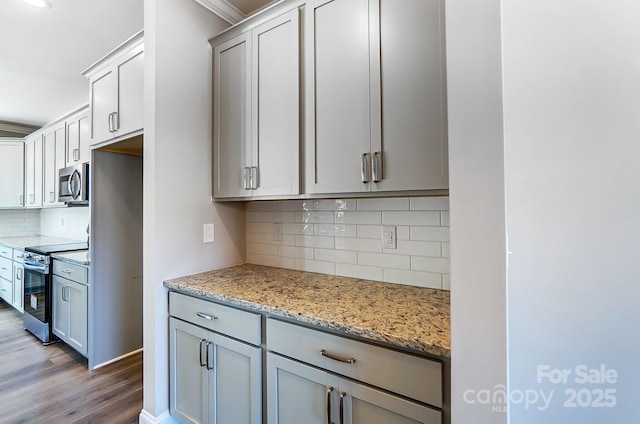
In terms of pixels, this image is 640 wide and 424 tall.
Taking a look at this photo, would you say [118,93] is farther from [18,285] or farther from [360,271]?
[18,285]

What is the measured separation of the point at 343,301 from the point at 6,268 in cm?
487

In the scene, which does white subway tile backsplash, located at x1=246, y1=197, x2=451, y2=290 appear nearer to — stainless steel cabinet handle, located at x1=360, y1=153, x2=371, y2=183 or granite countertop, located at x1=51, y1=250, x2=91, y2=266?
stainless steel cabinet handle, located at x1=360, y1=153, x2=371, y2=183

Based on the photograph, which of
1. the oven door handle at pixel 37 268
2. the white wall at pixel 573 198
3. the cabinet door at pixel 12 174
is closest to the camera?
the white wall at pixel 573 198

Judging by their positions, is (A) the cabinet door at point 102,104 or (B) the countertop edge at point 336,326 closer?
(B) the countertop edge at point 336,326

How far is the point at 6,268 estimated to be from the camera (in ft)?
12.6

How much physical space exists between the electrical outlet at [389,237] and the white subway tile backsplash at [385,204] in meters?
0.12

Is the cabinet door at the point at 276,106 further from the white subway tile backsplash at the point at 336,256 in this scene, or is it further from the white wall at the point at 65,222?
the white wall at the point at 65,222

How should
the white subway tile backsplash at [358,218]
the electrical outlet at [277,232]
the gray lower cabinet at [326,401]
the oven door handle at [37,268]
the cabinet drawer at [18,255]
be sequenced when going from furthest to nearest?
the cabinet drawer at [18,255] → the oven door handle at [37,268] → the electrical outlet at [277,232] → the white subway tile backsplash at [358,218] → the gray lower cabinet at [326,401]

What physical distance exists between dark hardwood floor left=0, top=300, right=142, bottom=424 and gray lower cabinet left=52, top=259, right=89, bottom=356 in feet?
0.57

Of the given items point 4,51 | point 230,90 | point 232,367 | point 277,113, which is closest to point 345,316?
point 232,367

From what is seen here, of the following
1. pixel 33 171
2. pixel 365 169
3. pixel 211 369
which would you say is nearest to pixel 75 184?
pixel 33 171

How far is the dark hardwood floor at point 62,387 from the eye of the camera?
1.92 meters

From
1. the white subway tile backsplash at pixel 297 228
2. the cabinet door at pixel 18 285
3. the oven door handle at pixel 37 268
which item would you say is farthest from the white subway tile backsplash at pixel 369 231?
the cabinet door at pixel 18 285

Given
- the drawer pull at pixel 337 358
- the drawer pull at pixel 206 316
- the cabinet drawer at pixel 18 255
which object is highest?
the cabinet drawer at pixel 18 255
